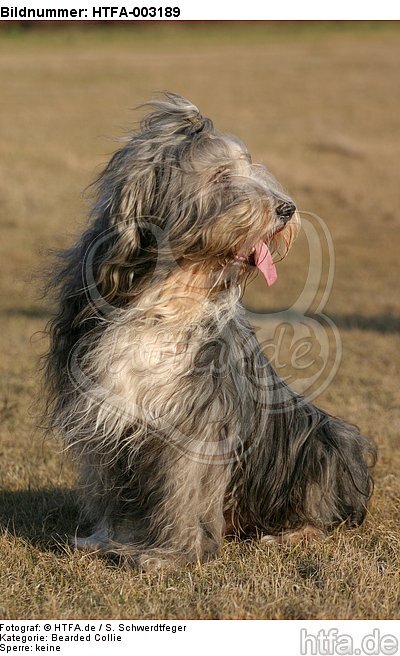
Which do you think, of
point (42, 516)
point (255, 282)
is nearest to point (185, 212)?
point (42, 516)

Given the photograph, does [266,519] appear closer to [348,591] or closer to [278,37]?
[348,591]

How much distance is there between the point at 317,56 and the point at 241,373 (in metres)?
32.0

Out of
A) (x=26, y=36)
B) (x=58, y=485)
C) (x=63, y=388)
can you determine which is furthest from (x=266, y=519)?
(x=26, y=36)

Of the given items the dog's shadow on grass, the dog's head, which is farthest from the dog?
the dog's shadow on grass

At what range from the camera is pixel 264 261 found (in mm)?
4148

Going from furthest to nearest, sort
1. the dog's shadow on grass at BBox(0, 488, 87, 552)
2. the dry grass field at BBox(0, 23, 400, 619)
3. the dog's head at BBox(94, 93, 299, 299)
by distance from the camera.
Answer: the dog's shadow on grass at BBox(0, 488, 87, 552) → the dry grass field at BBox(0, 23, 400, 619) → the dog's head at BBox(94, 93, 299, 299)

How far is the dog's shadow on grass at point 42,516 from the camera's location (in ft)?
15.9

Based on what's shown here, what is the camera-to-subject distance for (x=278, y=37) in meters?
40.2

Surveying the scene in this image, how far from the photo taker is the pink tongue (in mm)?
4098

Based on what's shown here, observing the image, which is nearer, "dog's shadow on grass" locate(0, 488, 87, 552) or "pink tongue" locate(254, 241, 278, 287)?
"pink tongue" locate(254, 241, 278, 287)

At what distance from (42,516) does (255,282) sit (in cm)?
764

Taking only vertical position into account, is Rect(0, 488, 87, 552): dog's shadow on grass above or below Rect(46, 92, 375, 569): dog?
below

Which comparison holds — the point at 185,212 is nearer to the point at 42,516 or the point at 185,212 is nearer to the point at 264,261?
the point at 264,261

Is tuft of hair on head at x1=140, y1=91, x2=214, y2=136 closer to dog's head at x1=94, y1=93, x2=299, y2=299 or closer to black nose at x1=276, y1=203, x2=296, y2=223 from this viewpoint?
dog's head at x1=94, y1=93, x2=299, y2=299
